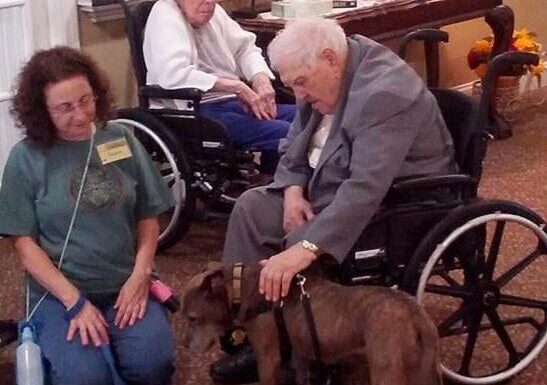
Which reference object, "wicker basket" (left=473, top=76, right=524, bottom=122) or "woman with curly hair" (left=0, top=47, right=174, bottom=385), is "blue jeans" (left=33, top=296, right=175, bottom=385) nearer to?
"woman with curly hair" (left=0, top=47, right=174, bottom=385)

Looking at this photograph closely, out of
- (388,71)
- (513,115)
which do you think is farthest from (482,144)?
(513,115)

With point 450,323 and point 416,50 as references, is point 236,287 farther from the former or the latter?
point 416,50

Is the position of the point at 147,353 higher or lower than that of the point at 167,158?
lower

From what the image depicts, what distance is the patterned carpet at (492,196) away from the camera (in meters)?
2.53

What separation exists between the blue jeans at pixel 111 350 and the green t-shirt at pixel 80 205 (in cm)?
9

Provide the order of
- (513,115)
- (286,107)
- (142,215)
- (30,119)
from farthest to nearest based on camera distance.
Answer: (513,115), (286,107), (142,215), (30,119)

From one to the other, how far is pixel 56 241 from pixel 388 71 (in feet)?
2.72

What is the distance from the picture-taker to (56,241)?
217cm

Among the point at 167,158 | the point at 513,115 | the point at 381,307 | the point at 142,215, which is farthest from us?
the point at 513,115

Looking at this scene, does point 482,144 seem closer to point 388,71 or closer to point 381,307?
point 388,71

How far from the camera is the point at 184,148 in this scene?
3.04 metres

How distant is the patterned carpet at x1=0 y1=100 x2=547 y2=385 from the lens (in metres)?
2.53

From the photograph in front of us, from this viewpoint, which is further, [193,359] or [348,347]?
[193,359]

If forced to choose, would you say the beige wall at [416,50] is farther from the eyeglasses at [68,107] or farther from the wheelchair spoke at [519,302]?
the wheelchair spoke at [519,302]
